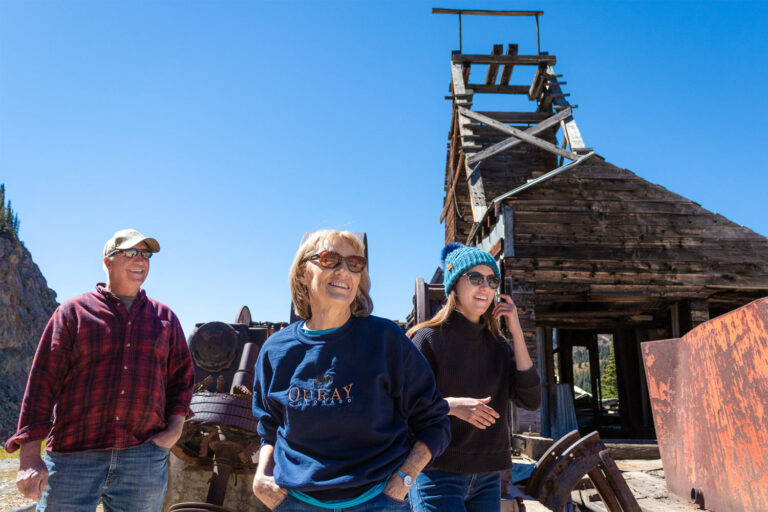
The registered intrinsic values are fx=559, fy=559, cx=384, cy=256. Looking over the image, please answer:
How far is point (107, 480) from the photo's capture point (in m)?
2.43

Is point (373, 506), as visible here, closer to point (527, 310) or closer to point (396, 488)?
point (396, 488)

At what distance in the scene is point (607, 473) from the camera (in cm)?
341

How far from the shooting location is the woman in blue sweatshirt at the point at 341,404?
1.59 meters

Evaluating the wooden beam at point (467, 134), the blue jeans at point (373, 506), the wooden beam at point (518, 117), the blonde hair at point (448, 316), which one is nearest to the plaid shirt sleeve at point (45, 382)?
the blue jeans at point (373, 506)

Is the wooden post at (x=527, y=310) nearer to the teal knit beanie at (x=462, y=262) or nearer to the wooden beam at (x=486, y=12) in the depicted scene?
the teal knit beanie at (x=462, y=262)

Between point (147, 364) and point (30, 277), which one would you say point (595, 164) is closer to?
point (147, 364)

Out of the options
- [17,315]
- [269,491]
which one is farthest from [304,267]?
[17,315]

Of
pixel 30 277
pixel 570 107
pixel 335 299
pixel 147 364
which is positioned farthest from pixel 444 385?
pixel 30 277

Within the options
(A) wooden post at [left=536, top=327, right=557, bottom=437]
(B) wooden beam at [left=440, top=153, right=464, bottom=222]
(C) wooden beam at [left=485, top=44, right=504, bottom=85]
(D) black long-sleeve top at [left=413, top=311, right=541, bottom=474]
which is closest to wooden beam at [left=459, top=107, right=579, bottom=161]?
(B) wooden beam at [left=440, top=153, right=464, bottom=222]

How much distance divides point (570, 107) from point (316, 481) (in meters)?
14.8

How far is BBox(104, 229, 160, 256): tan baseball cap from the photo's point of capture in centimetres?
273

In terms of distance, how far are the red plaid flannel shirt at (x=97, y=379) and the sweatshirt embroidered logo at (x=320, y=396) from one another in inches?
49.1

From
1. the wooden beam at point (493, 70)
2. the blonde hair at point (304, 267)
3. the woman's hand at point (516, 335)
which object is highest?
the wooden beam at point (493, 70)

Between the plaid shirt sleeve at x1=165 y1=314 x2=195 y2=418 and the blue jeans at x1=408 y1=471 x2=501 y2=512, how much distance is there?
1246 mm
